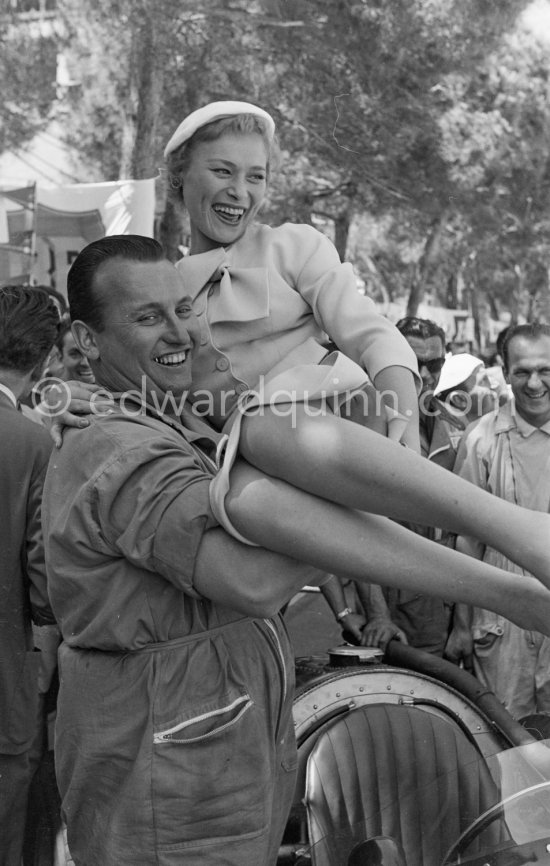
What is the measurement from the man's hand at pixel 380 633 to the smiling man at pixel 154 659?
80.4 inches

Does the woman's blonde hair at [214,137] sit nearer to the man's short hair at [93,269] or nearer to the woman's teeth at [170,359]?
the man's short hair at [93,269]

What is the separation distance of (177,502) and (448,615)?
9.79 ft

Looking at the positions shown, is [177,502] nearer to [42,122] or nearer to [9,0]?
[9,0]

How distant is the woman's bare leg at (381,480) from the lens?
1.62 m

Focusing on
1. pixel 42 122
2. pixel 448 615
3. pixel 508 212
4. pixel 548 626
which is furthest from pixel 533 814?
pixel 508 212

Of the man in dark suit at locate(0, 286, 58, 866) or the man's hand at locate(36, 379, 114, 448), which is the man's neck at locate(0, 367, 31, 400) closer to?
the man in dark suit at locate(0, 286, 58, 866)

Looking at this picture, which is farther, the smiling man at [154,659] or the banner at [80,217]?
the banner at [80,217]

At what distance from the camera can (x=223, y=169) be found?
2631mm

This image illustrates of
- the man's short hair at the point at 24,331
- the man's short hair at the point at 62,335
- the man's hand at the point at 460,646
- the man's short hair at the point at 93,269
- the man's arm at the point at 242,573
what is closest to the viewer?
the man's arm at the point at 242,573

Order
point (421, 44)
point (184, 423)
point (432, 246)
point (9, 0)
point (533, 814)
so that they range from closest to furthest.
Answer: point (533, 814), point (184, 423), point (9, 0), point (421, 44), point (432, 246)

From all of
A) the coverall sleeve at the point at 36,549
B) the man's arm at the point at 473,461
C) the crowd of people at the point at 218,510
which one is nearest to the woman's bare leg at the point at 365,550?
the crowd of people at the point at 218,510

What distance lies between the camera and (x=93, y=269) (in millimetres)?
2143

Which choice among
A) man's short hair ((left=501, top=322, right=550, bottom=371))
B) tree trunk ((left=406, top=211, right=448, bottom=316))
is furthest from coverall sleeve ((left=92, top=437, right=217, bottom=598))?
tree trunk ((left=406, top=211, right=448, bottom=316))

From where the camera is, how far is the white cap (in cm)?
686
